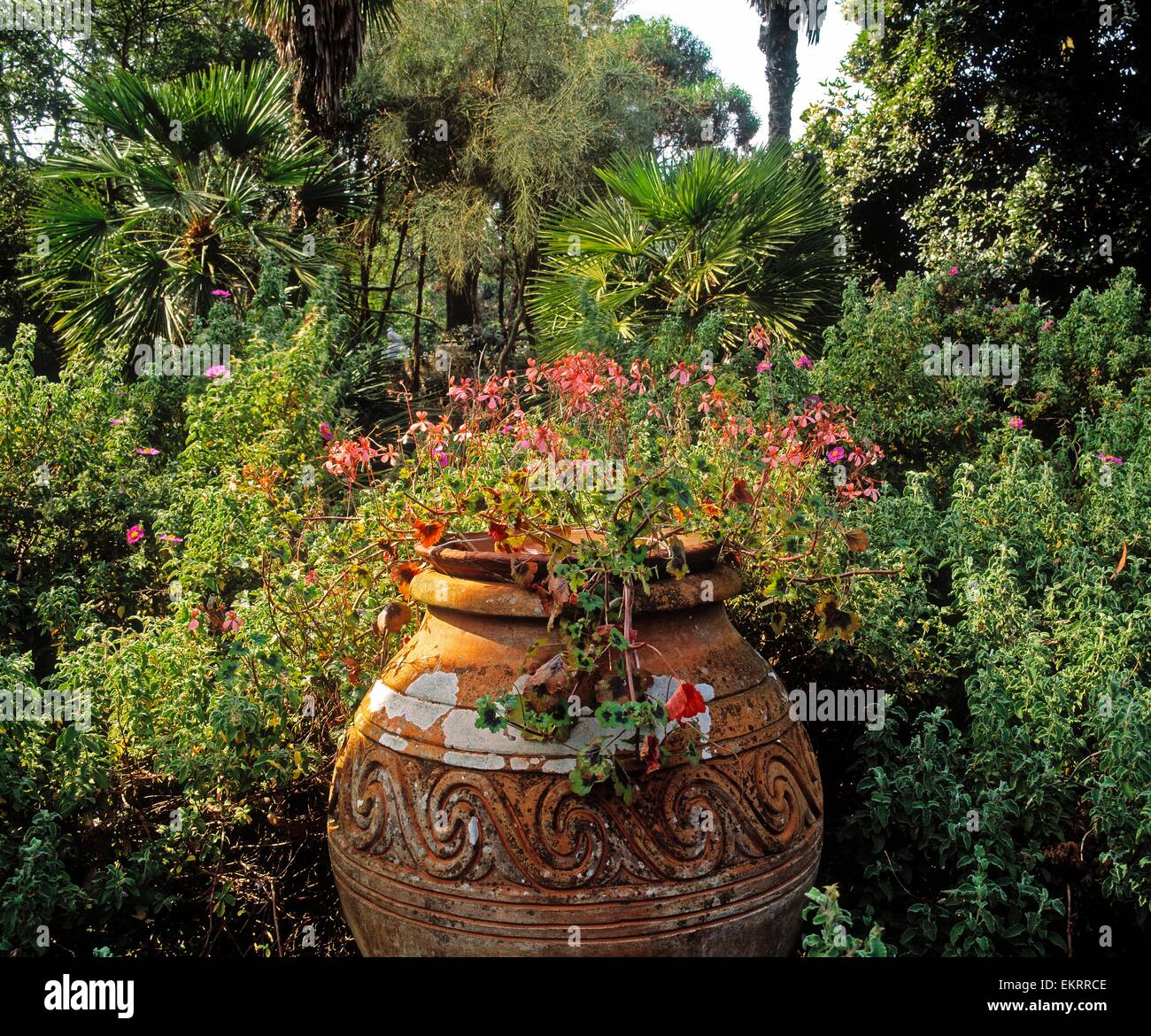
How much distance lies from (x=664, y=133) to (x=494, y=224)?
12.3 meters

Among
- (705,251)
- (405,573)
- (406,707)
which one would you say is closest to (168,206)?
(705,251)

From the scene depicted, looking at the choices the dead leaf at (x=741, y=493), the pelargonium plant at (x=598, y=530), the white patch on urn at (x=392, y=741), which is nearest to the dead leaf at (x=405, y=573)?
the pelargonium plant at (x=598, y=530)

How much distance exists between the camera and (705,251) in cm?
864

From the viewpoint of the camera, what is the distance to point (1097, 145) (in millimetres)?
8781

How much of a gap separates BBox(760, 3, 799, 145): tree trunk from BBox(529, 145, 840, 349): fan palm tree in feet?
18.3

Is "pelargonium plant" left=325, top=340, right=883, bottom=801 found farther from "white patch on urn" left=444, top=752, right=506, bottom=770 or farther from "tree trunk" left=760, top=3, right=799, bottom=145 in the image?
"tree trunk" left=760, top=3, right=799, bottom=145

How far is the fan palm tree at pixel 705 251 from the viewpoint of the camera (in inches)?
329

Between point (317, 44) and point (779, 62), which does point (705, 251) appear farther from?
point (779, 62)

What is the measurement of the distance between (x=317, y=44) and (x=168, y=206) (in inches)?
103

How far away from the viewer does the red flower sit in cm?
184

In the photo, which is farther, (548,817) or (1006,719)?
(1006,719)

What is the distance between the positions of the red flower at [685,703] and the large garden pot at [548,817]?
0.55 ft

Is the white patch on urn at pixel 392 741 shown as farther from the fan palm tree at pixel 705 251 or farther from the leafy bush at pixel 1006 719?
the fan palm tree at pixel 705 251

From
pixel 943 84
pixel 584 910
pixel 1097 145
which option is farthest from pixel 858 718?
pixel 943 84
